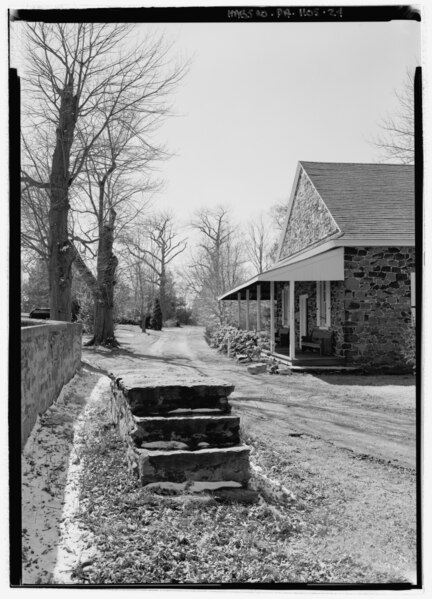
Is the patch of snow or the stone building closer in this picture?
the patch of snow

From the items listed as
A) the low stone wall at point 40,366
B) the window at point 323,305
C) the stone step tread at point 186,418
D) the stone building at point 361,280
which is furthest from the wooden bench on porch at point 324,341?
the stone step tread at point 186,418

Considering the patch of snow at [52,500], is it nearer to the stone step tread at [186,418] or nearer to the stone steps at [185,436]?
the stone steps at [185,436]

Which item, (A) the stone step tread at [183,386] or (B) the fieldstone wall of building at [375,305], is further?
(B) the fieldstone wall of building at [375,305]

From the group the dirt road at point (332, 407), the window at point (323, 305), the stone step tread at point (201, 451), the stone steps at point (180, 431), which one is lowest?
the dirt road at point (332, 407)

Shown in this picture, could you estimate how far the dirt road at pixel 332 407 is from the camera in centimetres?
570

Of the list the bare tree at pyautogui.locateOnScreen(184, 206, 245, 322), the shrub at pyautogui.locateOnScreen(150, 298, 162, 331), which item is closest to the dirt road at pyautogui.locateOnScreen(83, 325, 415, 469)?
the bare tree at pyautogui.locateOnScreen(184, 206, 245, 322)

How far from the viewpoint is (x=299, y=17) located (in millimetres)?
2000

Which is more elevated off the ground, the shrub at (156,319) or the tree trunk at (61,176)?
the tree trunk at (61,176)

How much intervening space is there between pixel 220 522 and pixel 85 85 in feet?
11.3

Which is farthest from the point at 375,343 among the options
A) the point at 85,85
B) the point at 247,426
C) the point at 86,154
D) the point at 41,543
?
the point at 41,543

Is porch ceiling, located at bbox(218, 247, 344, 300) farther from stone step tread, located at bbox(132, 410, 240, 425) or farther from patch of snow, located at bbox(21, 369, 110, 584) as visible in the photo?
stone step tread, located at bbox(132, 410, 240, 425)

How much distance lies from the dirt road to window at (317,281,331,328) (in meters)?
1.98

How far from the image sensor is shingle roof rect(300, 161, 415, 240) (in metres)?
11.4
